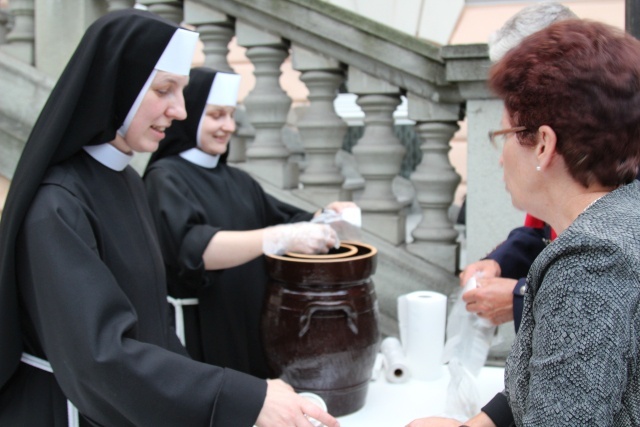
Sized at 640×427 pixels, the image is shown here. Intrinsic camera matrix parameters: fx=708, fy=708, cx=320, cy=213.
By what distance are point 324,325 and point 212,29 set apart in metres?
2.05

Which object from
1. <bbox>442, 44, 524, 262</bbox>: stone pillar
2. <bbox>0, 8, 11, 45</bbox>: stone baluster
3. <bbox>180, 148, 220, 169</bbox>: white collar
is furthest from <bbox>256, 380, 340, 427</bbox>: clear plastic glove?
<bbox>0, 8, 11, 45</bbox>: stone baluster

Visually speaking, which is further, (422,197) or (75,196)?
(422,197)

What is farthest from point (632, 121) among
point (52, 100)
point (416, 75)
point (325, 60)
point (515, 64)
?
point (325, 60)

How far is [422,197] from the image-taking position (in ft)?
10.9

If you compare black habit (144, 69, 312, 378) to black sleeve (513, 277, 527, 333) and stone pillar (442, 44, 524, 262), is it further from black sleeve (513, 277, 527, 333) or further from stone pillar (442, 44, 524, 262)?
stone pillar (442, 44, 524, 262)

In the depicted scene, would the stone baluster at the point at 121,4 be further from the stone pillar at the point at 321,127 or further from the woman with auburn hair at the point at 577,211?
the woman with auburn hair at the point at 577,211

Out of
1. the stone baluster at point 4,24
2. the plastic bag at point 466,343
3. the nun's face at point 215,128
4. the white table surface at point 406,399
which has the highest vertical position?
the stone baluster at point 4,24

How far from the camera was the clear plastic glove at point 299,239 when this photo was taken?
2223 mm

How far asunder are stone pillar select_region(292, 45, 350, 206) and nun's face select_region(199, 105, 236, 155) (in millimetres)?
746

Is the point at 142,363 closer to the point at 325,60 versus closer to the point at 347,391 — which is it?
the point at 347,391

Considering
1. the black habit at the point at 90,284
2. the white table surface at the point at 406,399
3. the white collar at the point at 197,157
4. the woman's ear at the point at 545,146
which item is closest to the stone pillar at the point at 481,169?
the white table surface at the point at 406,399

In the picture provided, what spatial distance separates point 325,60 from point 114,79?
175 cm

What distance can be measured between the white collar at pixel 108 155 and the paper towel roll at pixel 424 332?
106 centimetres

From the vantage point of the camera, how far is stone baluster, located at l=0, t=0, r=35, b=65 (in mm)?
3852
